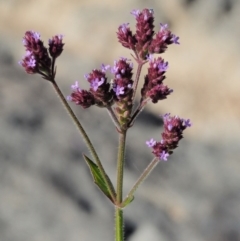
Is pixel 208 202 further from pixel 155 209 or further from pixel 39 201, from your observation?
pixel 39 201

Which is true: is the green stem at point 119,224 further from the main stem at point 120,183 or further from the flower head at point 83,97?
the flower head at point 83,97

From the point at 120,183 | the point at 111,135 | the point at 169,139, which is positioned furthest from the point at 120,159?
the point at 111,135

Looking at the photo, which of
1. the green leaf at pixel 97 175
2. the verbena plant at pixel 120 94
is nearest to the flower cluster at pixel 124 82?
the verbena plant at pixel 120 94

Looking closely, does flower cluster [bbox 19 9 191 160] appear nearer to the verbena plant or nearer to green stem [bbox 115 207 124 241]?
the verbena plant

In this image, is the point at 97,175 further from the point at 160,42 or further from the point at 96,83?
the point at 160,42

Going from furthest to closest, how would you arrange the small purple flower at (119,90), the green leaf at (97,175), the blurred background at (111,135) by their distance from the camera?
the blurred background at (111,135) → the green leaf at (97,175) → the small purple flower at (119,90)

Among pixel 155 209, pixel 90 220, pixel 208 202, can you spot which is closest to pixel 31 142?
pixel 90 220

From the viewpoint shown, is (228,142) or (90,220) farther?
(228,142)
